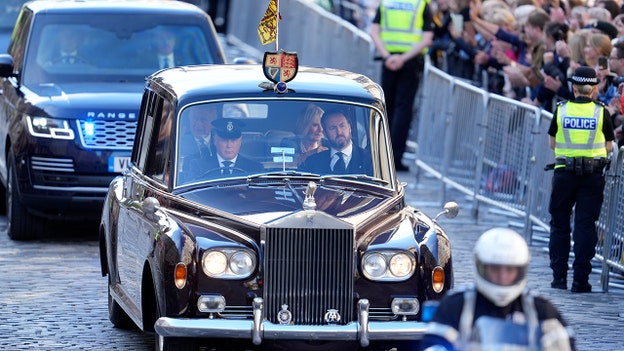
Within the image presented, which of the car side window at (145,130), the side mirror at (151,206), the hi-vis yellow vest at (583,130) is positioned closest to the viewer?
the side mirror at (151,206)

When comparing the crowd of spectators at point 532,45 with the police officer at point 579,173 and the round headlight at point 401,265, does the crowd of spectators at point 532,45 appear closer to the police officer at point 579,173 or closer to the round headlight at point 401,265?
the police officer at point 579,173

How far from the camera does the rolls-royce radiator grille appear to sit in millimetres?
8727

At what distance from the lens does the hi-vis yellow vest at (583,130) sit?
497 inches

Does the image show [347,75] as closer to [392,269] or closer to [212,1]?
[392,269]

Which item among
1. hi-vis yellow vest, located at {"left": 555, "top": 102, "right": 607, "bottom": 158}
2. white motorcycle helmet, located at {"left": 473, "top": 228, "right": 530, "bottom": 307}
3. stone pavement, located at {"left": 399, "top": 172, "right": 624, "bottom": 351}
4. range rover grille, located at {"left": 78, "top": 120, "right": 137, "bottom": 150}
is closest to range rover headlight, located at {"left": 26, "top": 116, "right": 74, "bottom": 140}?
range rover grille, located at {"left": 78, "top": 120, "right": 137, "bottom": 150}

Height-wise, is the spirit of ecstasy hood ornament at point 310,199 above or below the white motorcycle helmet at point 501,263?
below

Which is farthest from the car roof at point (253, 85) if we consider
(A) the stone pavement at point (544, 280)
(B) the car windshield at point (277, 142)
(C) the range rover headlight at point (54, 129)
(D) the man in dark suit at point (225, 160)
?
(C) the range rover headlight at point (54, 129)

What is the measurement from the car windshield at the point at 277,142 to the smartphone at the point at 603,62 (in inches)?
192

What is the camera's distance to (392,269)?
8875 millimetres

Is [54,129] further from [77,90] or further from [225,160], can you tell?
[225,160]

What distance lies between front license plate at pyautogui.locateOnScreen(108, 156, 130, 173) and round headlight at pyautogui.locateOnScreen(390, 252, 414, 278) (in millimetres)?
5963

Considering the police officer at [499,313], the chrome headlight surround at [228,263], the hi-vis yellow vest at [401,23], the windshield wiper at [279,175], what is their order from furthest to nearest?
the hi-vis yellow vest at [401,23], the windshield wiper at [279,175], the chrome headlight surround at [228,263], the police officer at [499,313]

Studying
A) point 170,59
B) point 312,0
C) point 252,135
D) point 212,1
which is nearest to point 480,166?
point 170,59

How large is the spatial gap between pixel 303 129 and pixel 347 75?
90 cm
